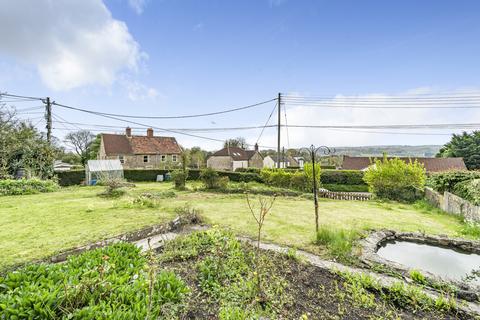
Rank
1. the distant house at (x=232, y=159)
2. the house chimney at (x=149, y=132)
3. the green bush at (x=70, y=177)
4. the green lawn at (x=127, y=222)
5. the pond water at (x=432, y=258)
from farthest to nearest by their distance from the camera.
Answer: the distant house at (x=232, y=159) → the house chimney at (x=149, y=132) → the green bush at (x=70, y=177) → the green lawn at (x=127, y=222) → the pond water at (x=432, y=258)

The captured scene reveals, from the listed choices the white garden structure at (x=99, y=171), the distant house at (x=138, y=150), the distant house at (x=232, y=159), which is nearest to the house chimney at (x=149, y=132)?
the distant house at (x=138, y=150)

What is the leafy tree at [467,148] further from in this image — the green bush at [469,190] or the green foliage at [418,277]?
the green foliage at [418,277]

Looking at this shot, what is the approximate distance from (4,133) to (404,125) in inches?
1357

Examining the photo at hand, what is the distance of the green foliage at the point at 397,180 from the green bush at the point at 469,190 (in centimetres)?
247

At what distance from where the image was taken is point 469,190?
27.8 feet

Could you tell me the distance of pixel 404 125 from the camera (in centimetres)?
2258

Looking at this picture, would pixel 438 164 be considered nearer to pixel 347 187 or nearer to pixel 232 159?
pixel 347 187

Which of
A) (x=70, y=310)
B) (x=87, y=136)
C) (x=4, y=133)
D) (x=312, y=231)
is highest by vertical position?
(x=87, y=136)

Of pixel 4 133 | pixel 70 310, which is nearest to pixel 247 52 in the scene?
pixel 70 310

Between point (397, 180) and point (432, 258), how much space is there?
938 cm

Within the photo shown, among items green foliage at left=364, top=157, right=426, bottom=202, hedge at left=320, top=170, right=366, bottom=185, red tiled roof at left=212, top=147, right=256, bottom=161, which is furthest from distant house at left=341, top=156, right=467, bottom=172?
red tiled roof at left=212, top=147, right=256, bottom=161

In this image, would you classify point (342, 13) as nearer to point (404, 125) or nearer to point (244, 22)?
point (244, 22)

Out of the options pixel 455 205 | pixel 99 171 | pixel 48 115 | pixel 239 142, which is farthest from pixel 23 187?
pixel 239 142

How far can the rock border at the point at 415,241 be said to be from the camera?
11.4ft
